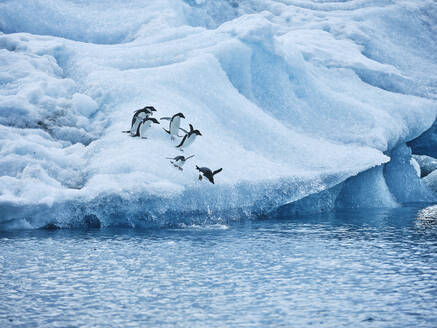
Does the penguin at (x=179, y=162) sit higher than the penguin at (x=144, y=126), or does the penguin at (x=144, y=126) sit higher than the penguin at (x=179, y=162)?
the penguin at (x=144, y=126)

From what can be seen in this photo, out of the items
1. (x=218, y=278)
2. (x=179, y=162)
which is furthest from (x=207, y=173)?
(x=218, y=278)

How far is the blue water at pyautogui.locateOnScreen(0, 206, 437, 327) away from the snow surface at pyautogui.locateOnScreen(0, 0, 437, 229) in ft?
2.15

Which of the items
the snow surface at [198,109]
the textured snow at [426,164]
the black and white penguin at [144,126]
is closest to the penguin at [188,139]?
the snow surface at [198,109]

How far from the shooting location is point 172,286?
219 inches

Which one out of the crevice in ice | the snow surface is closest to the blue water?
the snow surface

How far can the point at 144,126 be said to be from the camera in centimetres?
934

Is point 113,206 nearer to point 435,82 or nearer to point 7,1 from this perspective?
point 7,1

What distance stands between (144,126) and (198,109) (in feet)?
5.91

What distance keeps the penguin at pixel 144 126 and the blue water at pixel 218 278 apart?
70.7 inches

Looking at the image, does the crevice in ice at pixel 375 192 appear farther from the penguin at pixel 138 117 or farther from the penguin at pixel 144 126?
the penguin at pixel 138 117

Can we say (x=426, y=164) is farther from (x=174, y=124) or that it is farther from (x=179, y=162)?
(x=179, y=162)

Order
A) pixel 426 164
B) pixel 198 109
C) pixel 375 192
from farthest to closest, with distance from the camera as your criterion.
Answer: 1. pixel 426 164
2. pixel 375 192
3. pixel 198 109

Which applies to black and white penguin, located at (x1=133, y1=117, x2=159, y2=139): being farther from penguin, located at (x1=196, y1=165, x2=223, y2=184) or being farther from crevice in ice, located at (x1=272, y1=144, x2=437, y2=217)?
crevice in ice, located at (x1=272, y1=144, x2=437, y2=217)

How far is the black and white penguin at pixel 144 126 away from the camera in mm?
9297
